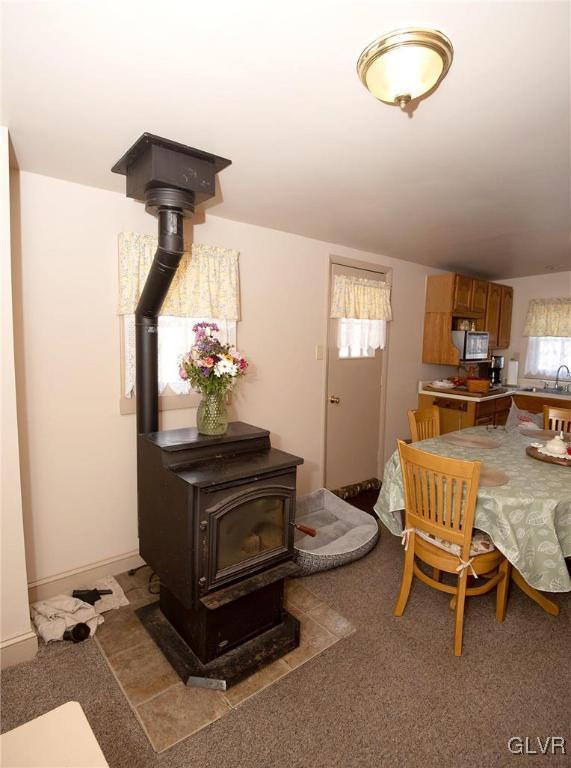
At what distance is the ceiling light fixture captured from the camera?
1142 mm

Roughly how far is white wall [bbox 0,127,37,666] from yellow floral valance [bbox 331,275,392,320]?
248cm

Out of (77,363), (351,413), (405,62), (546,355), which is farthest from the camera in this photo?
(546,355)

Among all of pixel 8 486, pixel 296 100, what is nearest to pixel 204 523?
pixel 8 486

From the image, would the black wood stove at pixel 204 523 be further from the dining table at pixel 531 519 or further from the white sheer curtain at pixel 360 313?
the white sheer curtain at pixel 360 313

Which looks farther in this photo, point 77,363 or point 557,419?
point 557,419

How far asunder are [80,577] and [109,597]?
0.23 m

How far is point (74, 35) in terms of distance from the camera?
3.79 feet

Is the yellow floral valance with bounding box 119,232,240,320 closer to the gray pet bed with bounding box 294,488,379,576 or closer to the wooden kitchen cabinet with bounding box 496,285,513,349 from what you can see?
the gray pet bed with bounding box 294,488,379,576

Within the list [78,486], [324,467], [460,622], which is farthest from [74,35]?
[324,467]

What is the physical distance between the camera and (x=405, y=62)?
46.6 inches

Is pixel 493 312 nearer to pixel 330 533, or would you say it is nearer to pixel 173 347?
pixel 330 533

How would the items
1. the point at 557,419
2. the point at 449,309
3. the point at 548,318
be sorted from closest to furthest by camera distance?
the point at 557,419
the point at 449,309
the point at 548,318

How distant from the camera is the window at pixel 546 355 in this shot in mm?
5074

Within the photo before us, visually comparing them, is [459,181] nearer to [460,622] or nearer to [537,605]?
[460,622]
